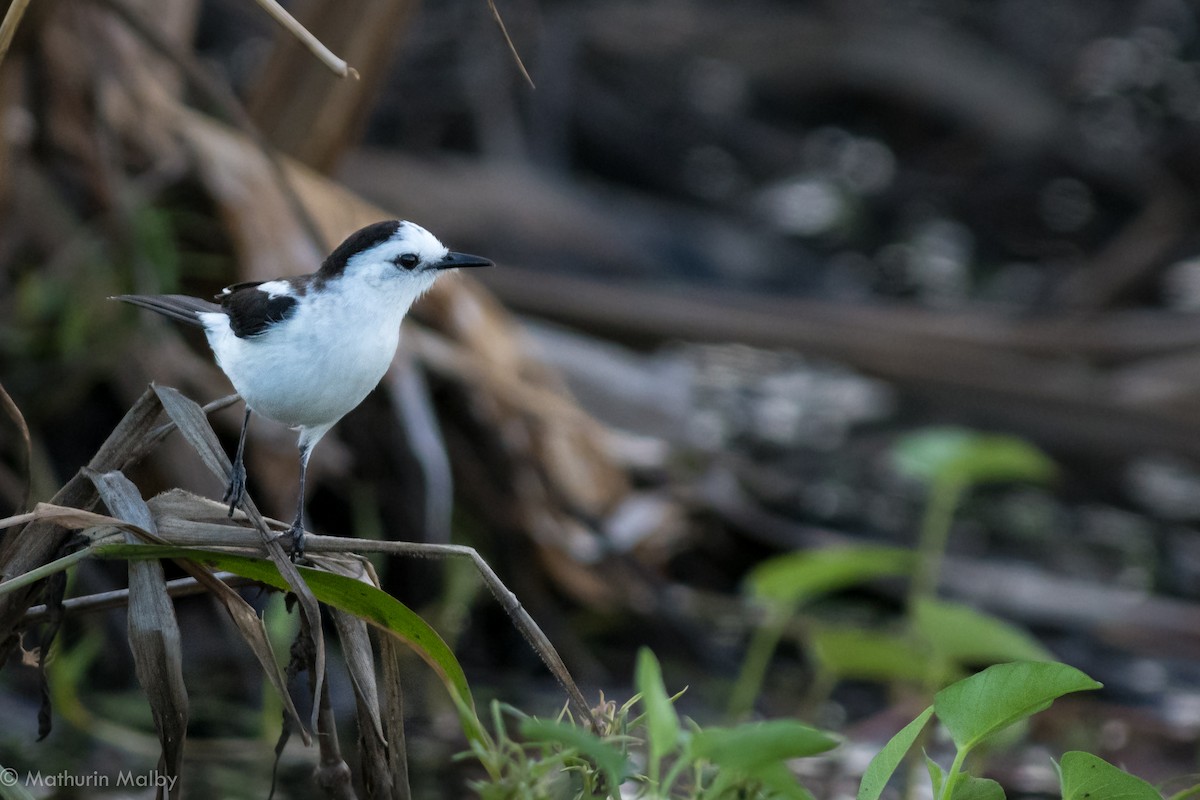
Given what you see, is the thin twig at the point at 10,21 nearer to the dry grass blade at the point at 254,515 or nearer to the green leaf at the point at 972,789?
the dry grass blade at the point at 254,515

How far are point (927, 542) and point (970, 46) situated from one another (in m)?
5.39

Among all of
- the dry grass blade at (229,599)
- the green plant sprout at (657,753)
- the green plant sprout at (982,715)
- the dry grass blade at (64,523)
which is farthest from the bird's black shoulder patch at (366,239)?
the green plant sprout at (982,715)

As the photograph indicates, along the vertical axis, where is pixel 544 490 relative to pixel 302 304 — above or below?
below

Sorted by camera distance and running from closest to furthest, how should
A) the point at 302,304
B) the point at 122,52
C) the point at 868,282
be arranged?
1. the point at 302,304
2. the point at 122,52
3. the point at 868,282

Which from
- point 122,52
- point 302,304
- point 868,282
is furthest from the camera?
point 868,282

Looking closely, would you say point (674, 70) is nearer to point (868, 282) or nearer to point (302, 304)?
point (868, 282)

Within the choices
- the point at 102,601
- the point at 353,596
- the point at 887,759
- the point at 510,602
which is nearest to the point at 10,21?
the point at 102,601

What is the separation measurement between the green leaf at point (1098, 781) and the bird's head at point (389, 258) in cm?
112

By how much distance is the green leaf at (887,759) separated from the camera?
170 centimetres

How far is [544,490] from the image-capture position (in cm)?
438

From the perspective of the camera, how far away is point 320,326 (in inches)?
82.4

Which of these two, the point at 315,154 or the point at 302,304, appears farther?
the point at 315,154

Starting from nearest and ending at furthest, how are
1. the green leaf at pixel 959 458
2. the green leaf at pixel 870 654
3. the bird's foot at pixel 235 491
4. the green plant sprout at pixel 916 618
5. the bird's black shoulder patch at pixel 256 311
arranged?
the bird's foot at pixel 235 491 < the bird's black shoulder patch at pixel 256 311 < the green plant sprout at pixel 916 618 < the green leaf at pixel 870 654 < the green leaf at pixel 959 458

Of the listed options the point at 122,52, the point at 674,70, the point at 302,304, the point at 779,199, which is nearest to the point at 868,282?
the point at 779,199
